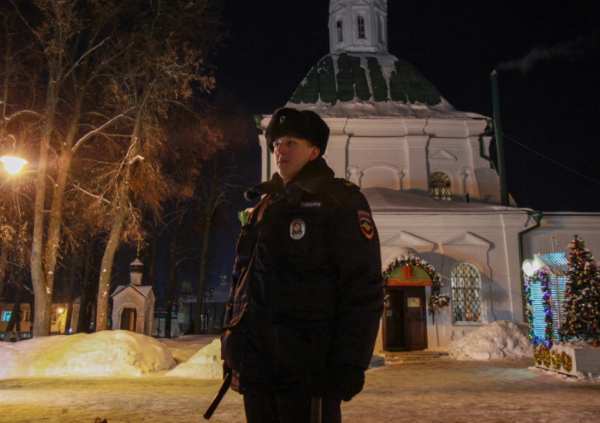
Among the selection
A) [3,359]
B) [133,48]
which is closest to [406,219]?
[133,48]

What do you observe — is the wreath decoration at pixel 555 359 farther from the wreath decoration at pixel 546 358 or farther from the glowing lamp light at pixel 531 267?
the glowing lamp light at pixel 531 267

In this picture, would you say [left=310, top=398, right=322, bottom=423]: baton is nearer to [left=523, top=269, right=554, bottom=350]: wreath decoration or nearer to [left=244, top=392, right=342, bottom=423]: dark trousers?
[left=244, top=392, right=342, bottom=423]: dark trousers

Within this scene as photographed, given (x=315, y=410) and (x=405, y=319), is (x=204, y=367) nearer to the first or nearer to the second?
(x=405, y=319)

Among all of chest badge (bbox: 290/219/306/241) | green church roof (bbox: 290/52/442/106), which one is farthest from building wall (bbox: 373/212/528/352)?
chest badge (bbox: 290/219/306/241)

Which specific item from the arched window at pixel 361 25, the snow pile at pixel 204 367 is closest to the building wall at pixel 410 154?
the arched window at pixel 361 25

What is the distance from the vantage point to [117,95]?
15.2 metres

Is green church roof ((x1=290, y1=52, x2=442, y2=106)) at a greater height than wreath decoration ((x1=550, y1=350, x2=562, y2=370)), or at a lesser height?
greater

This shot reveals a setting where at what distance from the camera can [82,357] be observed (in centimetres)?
1107

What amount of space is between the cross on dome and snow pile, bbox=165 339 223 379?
18.9 meters

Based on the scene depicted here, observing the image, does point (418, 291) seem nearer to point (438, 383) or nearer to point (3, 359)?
point (438, 383)

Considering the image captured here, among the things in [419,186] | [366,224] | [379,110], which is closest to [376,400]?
[366,224]

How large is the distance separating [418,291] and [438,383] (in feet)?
21.4

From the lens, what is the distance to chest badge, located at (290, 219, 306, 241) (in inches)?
92.4

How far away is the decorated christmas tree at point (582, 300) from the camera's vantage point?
10.4 m
